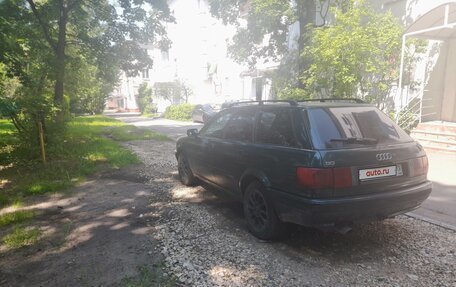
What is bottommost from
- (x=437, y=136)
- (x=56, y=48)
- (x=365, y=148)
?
(x=437, y=136)

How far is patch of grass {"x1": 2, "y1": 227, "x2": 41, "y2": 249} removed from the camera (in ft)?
13.8

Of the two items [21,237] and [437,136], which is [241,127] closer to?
[21,237]

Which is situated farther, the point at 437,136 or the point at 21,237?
the point at 437,136

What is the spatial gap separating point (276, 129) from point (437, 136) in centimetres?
823

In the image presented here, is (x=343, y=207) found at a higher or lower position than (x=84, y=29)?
lower

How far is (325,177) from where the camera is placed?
330 cm

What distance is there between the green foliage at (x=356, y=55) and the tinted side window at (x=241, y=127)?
5369mm

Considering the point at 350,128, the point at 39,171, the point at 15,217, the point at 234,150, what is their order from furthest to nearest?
the point at 39,171
the point at 15,217
the point at 234,150
the point at 350,128

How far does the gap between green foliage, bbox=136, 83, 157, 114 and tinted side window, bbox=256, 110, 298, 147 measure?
37370 millimetres

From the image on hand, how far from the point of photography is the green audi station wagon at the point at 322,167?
3346 millimetres

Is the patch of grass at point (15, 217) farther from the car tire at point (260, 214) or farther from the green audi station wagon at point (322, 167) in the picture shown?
the car tire at point (260, 214)

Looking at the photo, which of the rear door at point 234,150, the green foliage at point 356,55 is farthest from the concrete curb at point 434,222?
the green foliage at point 356,55

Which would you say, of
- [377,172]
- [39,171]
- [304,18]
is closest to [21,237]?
[39,171]

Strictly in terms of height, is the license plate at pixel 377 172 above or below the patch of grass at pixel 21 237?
above
